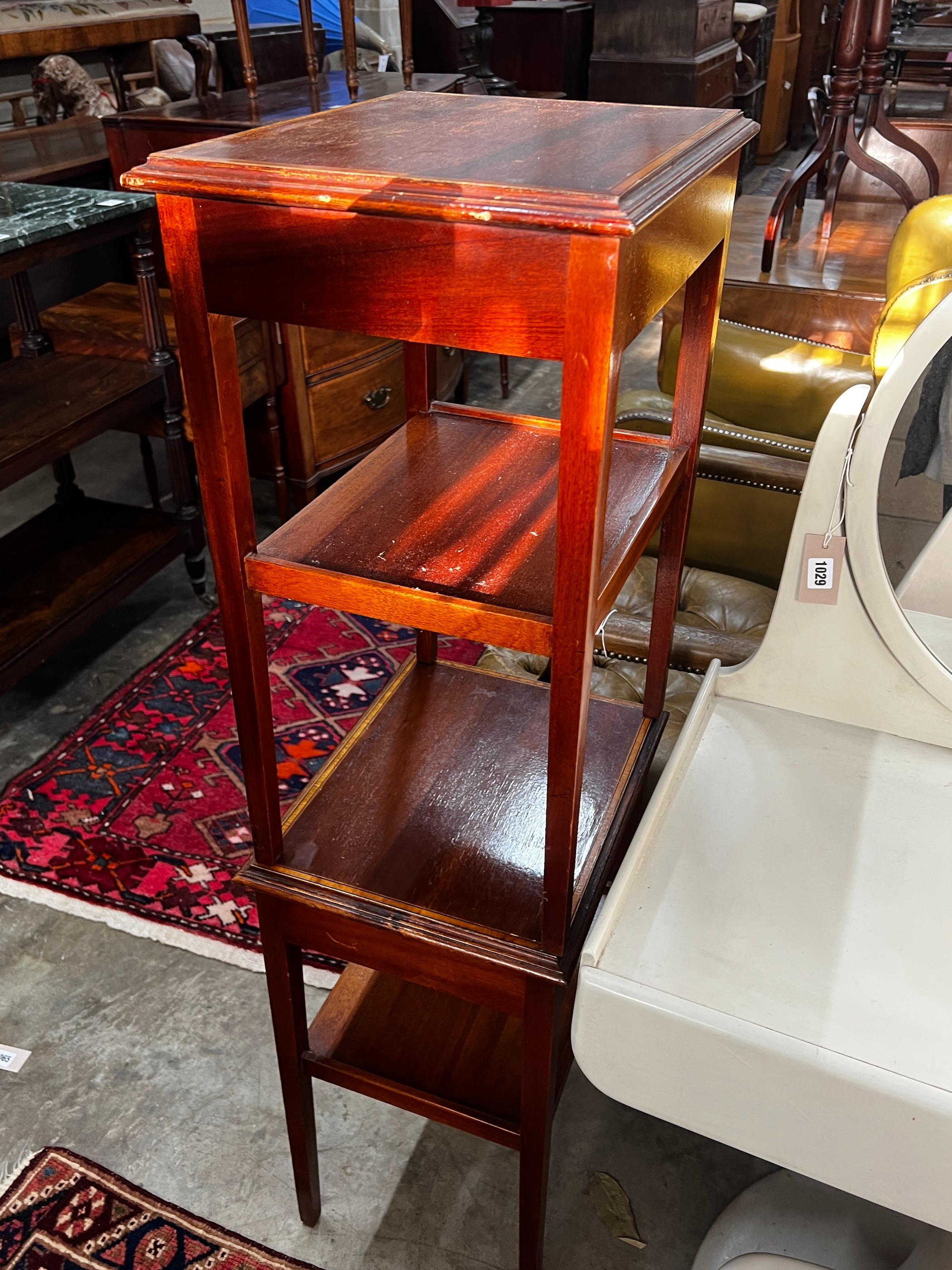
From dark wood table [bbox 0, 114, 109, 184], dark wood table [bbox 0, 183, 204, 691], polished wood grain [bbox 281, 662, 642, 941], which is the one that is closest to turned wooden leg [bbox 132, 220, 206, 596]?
dark wood table [bbox 0, 183, 204, 691]

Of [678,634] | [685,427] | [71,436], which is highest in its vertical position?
[685,427]

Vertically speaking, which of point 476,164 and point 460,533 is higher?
point 476,164

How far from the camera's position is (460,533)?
1098 mm

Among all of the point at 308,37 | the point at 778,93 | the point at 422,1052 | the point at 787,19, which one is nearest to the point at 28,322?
the point at 308,37

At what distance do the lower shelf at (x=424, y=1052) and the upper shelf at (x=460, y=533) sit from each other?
611 millimetres

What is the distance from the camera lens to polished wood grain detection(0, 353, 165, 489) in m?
2.40

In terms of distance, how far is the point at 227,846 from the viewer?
2.31 metres

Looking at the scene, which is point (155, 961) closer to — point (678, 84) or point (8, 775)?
point (8, 775)

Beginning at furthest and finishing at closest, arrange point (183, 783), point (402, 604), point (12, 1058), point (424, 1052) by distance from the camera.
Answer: point (183, 783) < point (12, 1058) < point (424, 1052) < point (402, 604)

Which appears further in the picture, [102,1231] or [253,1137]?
[253,1137]

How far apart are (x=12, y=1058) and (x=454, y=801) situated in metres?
1.14

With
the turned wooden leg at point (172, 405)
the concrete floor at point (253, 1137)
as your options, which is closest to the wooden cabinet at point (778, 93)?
the turned wooden leg at point (172, 405)

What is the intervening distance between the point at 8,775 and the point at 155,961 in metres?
0.76

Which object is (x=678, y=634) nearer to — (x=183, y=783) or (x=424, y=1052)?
(x=424, y=1052)
